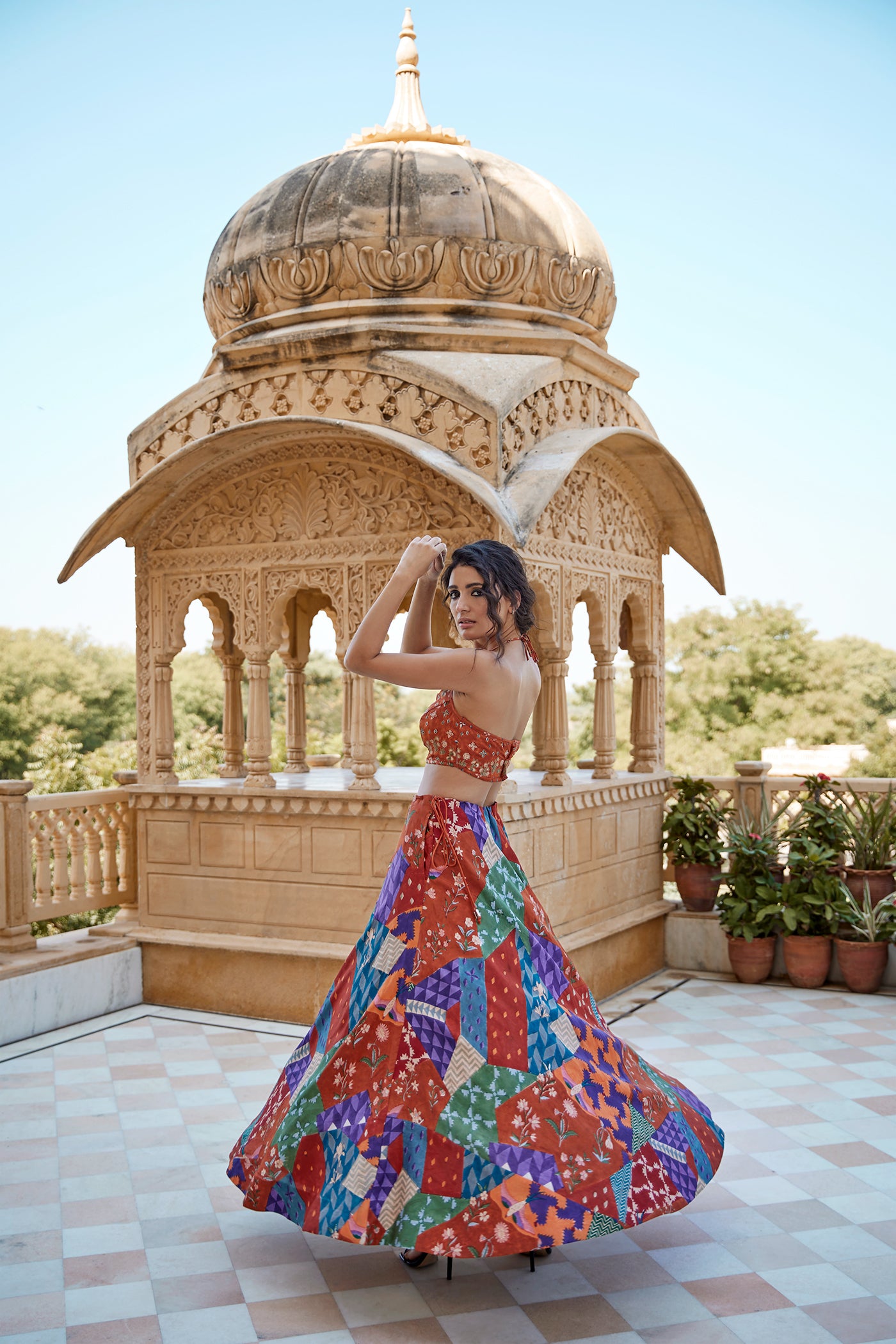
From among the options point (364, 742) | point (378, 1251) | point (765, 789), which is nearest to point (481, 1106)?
point (378, 1251)

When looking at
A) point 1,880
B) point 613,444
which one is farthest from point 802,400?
point 1,880

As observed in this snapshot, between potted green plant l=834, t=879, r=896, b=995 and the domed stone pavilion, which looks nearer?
the domed stone pavilion

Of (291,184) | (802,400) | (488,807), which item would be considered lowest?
(488,807)

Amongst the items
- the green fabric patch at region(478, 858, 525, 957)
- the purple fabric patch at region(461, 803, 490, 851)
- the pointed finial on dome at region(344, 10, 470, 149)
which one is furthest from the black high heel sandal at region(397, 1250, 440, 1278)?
the pointed finial on dome at region(344, 10, 470, 149)

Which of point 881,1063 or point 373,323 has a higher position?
point 373,323

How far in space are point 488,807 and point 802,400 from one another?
3157cm

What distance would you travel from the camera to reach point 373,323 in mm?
6008

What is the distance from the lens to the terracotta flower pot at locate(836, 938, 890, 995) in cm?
668

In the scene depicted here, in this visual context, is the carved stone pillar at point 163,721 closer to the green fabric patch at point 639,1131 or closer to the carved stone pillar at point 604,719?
the carved stone pillar at point 604,719

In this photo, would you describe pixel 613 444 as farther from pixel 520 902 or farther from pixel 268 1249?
pixel 268 1249

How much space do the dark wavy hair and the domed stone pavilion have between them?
200 centimetres

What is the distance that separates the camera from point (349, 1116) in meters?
3.33

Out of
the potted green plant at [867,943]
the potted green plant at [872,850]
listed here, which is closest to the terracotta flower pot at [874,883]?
the potted green plant at [872,850]

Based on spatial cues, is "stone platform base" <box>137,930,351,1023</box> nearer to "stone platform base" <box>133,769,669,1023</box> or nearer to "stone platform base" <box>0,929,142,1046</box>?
"stone platform base" <box>133,769,669,1023</box>
